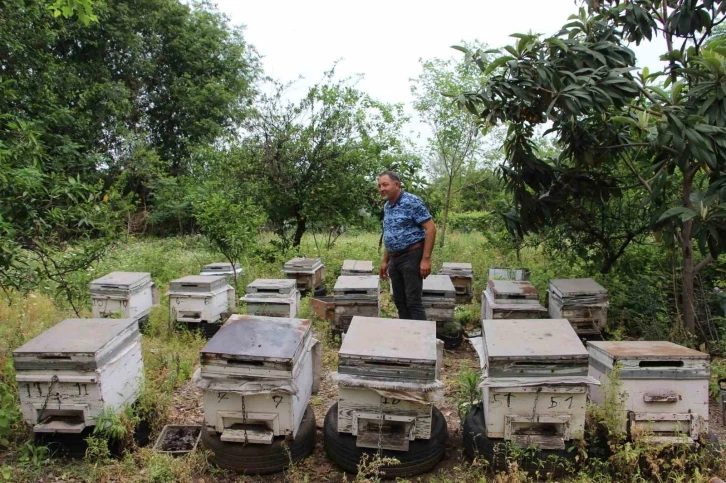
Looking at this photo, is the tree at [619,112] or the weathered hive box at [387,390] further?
the tree at [619,112]

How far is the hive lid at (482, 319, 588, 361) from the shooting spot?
8.82 ft

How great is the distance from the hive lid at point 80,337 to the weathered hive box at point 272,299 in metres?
1.74

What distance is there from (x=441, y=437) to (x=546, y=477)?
0.62 meters

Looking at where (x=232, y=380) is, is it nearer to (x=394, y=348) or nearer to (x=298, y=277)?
(x=394, y=348)

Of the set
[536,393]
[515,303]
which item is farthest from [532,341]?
[515,303]

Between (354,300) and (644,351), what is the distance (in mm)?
2842

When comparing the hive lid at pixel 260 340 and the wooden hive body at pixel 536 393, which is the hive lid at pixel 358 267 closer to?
the hive lid at pixel 260 340

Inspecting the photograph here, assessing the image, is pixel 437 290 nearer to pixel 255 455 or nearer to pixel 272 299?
pixel 272 299

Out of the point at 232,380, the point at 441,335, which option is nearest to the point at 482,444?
the point at 232,380

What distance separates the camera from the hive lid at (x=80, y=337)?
9.51 feet

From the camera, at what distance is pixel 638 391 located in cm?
279

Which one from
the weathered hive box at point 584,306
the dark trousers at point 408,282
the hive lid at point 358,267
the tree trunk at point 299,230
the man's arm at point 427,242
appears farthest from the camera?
the tree trunk at point 299,230

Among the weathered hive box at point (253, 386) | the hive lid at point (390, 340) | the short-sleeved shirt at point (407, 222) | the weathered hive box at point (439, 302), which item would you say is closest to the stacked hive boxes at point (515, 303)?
the weathered hive box at point (439, 302)

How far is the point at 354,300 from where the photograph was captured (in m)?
5.11
